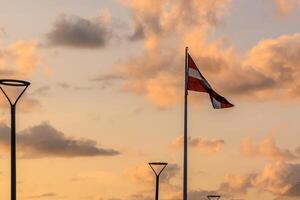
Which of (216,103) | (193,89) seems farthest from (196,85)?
(216,103)

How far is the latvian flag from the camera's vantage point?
42.4 metres

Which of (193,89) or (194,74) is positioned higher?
(194,74)

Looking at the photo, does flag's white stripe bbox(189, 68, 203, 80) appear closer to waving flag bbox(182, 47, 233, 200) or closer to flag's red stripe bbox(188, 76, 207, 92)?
waving flag bbox(182, 47, 233, 200)

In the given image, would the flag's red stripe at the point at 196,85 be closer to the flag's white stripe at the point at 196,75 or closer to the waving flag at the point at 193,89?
the waving flag at the point at 193,89

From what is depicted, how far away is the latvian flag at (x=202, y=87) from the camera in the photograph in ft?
139

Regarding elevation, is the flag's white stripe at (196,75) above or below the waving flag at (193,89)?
above

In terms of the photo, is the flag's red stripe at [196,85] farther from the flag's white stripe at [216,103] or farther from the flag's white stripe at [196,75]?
the flag's white stripe at [216,103]

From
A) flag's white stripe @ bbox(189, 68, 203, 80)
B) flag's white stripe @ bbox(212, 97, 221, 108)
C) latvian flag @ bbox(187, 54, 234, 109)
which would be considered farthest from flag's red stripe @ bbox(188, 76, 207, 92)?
flag's white stripe @ bbox(212, 97, 221, 108)

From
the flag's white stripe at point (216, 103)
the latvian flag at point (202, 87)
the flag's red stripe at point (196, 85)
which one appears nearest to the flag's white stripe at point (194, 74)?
the latvian flag at point (202, 87)

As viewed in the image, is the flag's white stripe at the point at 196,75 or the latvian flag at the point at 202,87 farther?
the flag's white stripe at the point at 196,75

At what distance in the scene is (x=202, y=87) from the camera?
42781mm

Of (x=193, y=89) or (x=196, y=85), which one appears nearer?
(x=196, y=85)

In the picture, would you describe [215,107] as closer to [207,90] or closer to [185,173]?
[207,90]

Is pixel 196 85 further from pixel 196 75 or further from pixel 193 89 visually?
pixel 196 75
